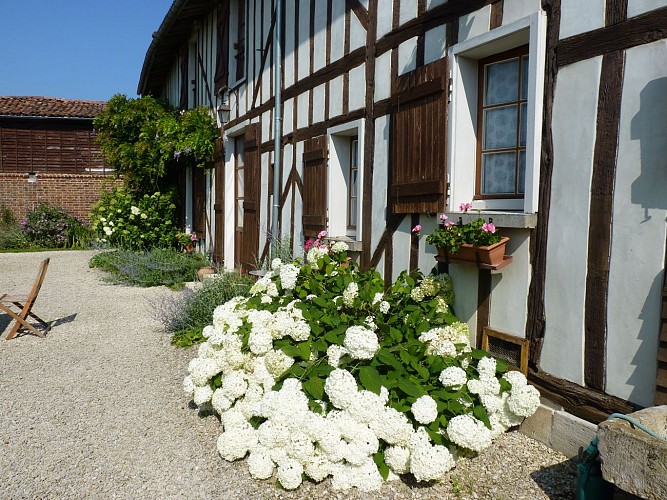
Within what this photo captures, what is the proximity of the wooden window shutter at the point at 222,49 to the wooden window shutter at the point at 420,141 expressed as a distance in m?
5.33

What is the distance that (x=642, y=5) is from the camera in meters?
2.62

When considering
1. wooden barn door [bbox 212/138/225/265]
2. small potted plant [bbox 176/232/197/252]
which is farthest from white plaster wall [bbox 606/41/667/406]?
small potted plant [bbox 176/232/197/252]

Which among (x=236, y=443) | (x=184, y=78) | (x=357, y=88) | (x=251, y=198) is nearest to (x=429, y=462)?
Result: (x=236, y=443)

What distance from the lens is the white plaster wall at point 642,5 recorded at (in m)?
2.55

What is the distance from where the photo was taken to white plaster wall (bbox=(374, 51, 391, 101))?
14.9 ft

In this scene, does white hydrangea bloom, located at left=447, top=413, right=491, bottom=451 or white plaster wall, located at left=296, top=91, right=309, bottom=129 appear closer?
white hydrangea bloom, located at left=447, top=413, right=491, bottom=451

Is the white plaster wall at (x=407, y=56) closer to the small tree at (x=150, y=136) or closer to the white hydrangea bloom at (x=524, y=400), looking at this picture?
the white hydrangea bloom at (x=524, y=400)

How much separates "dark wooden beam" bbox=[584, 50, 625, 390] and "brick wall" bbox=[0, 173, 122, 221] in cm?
1521

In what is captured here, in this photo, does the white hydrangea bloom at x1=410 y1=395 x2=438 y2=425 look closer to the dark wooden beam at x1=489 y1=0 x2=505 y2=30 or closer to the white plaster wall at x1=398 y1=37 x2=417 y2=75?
the dark wooden beam at x1=489 y1=0 x2=505 y2=30

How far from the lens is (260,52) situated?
7367 mm

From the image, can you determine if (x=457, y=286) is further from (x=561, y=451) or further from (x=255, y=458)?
(x=255, y=458)

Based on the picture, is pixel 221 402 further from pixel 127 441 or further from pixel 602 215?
pixel 602 215

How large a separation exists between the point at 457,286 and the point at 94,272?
26.3 ft

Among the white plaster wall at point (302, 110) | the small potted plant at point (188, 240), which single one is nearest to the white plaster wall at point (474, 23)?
the white plaster wall at point (302, 110)
